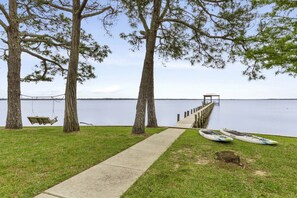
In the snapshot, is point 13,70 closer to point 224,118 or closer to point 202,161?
point 202,161

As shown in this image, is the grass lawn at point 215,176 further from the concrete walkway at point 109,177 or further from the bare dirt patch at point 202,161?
the concrete walkway at point 109,177

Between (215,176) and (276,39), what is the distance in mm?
5755

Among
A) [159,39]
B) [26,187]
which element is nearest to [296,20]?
[159,39]

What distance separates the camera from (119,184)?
342 cm

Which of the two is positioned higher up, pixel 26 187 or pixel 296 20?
pixel 296 20

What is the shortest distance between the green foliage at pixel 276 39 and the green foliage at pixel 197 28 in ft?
2.49

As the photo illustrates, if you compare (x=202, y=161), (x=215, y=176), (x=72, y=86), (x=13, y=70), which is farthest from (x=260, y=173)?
(x=13, y=70)

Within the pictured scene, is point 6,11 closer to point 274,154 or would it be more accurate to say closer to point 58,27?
point 58,27

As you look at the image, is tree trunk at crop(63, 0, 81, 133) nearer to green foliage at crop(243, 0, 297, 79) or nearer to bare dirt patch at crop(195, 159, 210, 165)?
bare dirt patch at crop(195, 159, 210, 165)

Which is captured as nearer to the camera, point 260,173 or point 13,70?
point 260,173

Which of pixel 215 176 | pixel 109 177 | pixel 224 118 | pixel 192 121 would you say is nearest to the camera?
pixel 109 177

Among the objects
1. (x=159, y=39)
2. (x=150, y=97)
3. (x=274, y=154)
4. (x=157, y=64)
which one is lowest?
(x=274, y=154)

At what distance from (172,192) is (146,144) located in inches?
133

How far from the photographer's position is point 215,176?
3.94 meters
